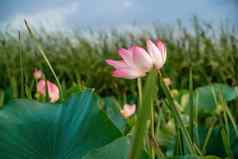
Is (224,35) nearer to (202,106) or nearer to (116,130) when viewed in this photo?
(202,106)

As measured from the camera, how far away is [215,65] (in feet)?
9.70

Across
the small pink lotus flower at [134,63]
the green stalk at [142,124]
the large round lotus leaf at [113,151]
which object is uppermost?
the small pink lotus flower at [134,63]

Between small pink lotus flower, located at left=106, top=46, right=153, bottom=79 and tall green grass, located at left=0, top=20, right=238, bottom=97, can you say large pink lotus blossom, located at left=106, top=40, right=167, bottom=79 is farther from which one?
tall green grass, located at left=0, top=20, right=238, bottom=97

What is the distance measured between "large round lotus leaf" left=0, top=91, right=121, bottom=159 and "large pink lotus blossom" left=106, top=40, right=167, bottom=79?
→ 0.18 ft

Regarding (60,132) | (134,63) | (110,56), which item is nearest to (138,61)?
(134,63)

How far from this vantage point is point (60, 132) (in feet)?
1.86

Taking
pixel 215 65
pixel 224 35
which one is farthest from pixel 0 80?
pixel 224 35

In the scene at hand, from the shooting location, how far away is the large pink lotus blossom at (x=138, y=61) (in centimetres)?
57

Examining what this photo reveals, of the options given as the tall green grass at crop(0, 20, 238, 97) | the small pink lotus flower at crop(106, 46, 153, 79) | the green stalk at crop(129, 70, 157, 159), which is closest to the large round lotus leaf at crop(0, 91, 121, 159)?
the small pink lotus flower at crop(106, 46, 153, 79)

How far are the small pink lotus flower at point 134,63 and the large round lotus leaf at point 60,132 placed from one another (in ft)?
0.18

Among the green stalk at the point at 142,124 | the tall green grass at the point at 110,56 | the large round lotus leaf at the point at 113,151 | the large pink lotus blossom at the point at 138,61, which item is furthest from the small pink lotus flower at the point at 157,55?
the tall green grass at the point at 110,56

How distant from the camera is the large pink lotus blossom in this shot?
57 centimetres

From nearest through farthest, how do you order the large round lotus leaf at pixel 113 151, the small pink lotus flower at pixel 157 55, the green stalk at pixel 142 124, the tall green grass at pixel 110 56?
the green stalk at pixel 142 124
the large round lotus leaf at pixel 113 151
the small pink lotus flower at pixel 157 55
the tall green grass at pixel 110 56

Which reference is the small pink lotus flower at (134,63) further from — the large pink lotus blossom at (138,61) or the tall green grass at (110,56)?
the tall green grass at (110,56)
